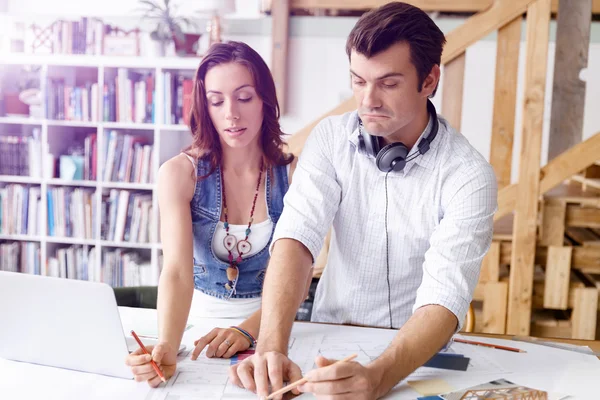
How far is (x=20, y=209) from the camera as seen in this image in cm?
395

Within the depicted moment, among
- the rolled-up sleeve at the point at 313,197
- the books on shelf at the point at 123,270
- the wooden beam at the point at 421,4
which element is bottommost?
the books on shelf at the point at 123,270

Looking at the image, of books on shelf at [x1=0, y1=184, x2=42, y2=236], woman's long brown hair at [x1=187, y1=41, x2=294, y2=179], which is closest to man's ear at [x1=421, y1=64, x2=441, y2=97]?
woman's long brown hair at [x1=187, y1=41, x2=294, y2=179]

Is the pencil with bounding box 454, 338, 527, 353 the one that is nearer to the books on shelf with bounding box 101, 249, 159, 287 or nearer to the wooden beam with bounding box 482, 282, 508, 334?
the wooden beam with bounding box 482, 282, 508, 334

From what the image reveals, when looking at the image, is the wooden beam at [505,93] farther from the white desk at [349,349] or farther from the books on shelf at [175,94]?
the books on shelf at [175,94]

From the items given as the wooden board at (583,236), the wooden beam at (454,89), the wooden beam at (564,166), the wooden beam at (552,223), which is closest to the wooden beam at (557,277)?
the wooden beam at (552,223)

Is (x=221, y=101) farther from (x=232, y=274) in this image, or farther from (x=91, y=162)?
(x=91, y=162)

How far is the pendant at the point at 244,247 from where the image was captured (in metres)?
1.70

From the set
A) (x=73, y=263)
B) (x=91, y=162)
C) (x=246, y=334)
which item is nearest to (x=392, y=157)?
(x=246, y=334)

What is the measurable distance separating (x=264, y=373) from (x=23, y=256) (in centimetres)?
335

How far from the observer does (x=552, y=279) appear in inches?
113

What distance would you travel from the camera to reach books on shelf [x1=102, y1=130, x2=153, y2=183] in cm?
377

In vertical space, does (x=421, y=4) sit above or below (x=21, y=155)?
above

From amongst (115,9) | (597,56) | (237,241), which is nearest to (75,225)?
(115,9)

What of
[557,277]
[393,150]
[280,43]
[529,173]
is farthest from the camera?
[280,43]
